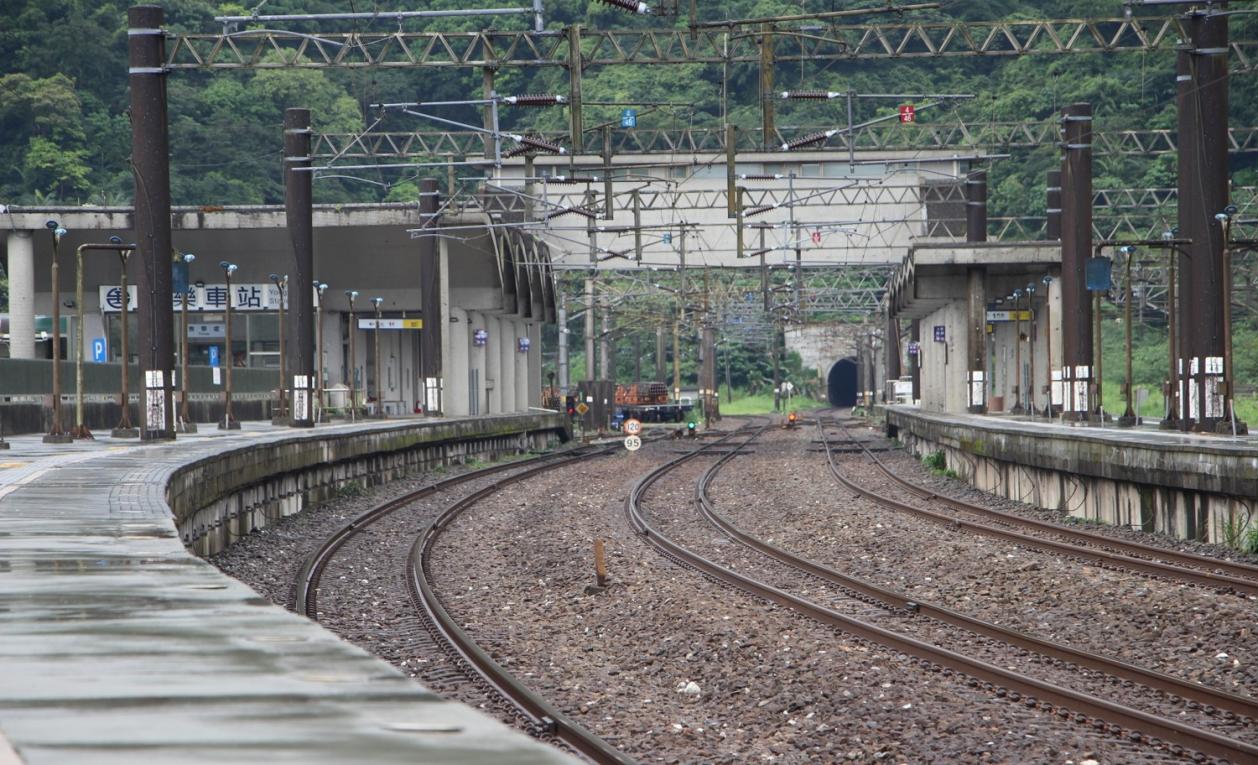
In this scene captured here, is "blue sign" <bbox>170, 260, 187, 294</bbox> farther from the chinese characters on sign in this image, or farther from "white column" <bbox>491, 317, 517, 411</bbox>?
"white column" <bbox>491, 317, 517, 411</bbox>

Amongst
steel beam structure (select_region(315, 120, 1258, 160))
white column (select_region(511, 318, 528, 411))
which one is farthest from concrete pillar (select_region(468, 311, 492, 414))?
steel beam structure (select_region(315, 120, 1258, 160))

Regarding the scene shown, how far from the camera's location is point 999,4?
277ft

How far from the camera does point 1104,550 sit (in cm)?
2002

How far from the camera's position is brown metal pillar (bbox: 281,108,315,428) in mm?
38219

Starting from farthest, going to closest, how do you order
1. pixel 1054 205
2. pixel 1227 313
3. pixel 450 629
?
pixel 1054 205 → pixel 1227 313 → pixel 450 629

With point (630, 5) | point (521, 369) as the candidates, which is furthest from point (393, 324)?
point (630, 5)

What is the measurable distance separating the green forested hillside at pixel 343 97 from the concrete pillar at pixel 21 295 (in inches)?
988

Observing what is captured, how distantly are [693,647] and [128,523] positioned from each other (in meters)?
4.67

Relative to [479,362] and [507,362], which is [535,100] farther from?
[507,362]

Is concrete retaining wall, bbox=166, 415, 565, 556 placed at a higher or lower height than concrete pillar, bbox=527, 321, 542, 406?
lower

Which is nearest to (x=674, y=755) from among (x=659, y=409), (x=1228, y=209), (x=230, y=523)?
(x=230, y=523)

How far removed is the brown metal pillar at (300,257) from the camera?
38.2m

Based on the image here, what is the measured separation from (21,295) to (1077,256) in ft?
108

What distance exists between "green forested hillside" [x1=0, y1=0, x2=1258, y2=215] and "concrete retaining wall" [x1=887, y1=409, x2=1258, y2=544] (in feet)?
147
